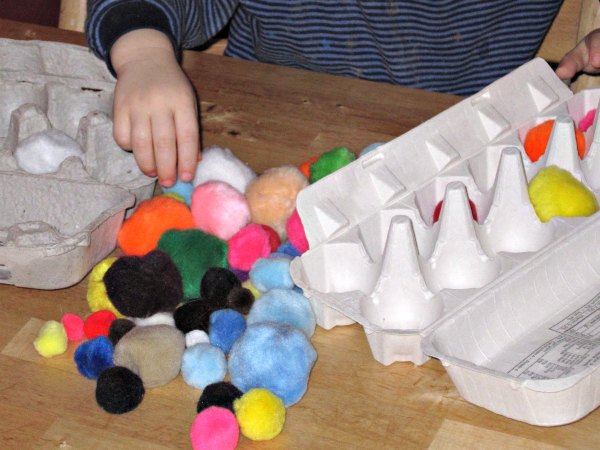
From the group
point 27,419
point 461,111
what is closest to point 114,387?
point 27,419

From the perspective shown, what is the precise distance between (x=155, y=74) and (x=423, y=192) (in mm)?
277

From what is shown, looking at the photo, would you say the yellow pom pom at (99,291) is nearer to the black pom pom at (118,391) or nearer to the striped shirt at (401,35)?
the black pom pom at (118,391)

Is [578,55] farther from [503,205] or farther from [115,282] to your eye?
[115,282]

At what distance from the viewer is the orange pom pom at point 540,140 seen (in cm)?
76

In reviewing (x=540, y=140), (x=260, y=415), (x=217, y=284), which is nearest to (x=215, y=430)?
(x=260, y=415)

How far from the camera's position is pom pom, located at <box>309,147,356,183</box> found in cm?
76

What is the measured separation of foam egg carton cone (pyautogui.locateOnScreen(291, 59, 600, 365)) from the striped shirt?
0.32m

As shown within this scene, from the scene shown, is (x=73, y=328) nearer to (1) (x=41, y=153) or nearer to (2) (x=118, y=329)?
(2) (x=118, y=329)

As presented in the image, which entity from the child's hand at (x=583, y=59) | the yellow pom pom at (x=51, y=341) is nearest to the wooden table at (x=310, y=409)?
the yellow pom pom at (x=51, y=341)

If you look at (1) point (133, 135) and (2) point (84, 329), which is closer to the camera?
(2) point (84, 329)

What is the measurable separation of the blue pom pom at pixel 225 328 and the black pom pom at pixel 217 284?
0.02 metres

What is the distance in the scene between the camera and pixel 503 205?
0.68 metres

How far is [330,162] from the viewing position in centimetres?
76

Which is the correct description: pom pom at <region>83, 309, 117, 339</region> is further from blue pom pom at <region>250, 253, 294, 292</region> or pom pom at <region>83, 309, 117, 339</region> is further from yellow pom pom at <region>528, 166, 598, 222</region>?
yellow pom pom at <region>528, 166, 598, 222</region>
